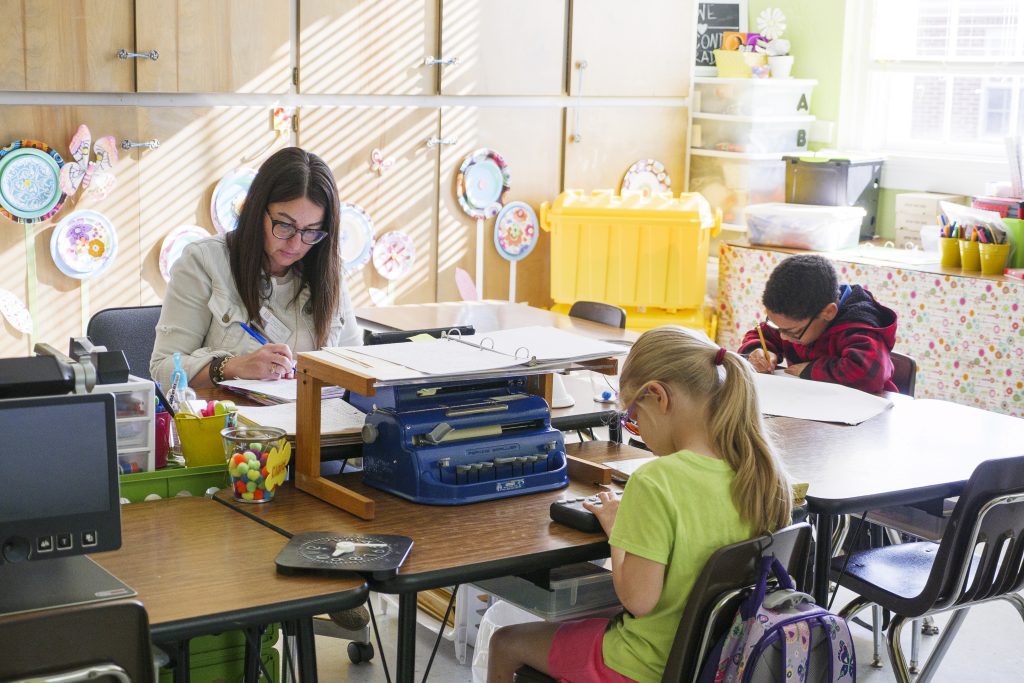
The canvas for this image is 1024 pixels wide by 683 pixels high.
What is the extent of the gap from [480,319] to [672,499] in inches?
88.3

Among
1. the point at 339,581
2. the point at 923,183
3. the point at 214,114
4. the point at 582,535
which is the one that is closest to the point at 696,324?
the point at 923,183

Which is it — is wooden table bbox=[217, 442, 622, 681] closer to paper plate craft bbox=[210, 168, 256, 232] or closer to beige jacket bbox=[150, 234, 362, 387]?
beige jacket bbox=[150, 234, 362, 387]

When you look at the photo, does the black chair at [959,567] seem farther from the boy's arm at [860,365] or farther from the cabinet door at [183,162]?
the cabinet door at [183,162]

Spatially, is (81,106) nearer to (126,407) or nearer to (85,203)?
(85,203)

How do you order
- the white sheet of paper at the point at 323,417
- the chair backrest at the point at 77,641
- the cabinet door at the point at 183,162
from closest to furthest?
the chair backrest at the point at 77,641 < the white sheet of paper at the point at 323,417 < the cabinet door at the point at 183,162

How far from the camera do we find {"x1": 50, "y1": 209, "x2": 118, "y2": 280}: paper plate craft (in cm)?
398

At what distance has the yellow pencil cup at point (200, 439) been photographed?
2113mm

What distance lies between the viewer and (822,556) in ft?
7.63

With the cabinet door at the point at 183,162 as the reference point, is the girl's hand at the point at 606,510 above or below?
below

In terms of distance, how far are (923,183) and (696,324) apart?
116cm

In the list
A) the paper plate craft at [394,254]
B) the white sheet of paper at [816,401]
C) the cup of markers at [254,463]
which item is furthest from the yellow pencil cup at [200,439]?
the paper plate craft at [394,254]

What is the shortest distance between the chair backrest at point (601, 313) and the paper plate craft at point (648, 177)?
4.87 ft

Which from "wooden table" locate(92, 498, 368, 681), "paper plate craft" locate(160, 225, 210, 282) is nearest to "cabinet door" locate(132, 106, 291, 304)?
"paper plate craft" locate(160, 225, 210, 282)

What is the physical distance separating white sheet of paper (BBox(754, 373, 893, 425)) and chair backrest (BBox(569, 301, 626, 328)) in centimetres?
83
